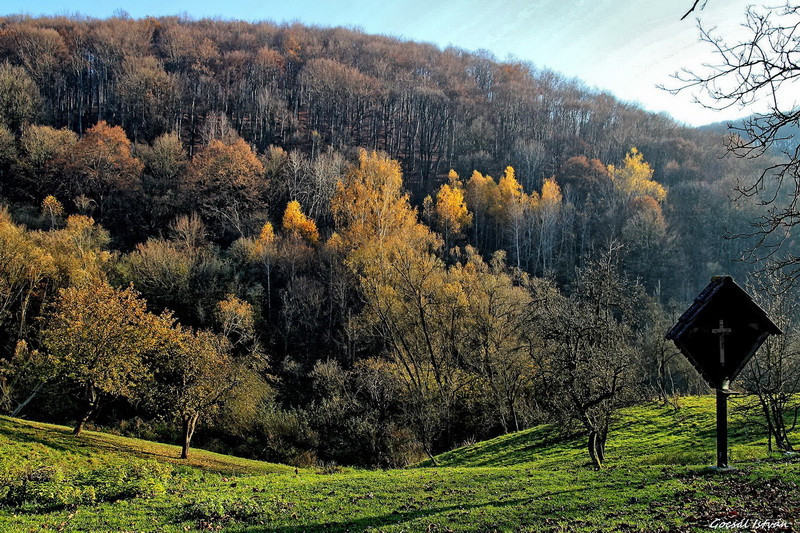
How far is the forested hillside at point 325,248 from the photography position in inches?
1179

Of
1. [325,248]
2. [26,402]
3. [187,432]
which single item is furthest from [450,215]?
[26,402]

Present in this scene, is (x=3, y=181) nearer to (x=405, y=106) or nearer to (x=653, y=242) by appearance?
(x=405, y=106)

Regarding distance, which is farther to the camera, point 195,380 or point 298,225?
point 298,225

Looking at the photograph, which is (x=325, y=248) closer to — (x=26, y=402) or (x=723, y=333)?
(x=26, y=402)

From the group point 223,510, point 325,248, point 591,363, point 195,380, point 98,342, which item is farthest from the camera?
point 325,248

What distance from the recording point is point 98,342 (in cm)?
2920

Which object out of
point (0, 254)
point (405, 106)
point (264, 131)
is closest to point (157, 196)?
point (0, 254)

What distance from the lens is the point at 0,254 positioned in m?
37.2

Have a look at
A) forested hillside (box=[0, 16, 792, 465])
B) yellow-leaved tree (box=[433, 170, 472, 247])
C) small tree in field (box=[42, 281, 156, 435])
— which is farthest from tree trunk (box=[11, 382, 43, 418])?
yellow-leaved tree (box=[433, 170, 472, 247])

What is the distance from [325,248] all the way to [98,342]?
27.6 m

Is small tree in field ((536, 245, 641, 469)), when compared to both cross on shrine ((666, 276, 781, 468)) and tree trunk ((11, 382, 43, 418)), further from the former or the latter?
tree trunk ((11, 382, 43, 418))

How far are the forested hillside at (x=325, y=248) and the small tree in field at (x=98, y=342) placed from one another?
0.16 metres

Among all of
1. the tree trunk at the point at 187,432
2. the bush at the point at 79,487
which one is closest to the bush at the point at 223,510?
the bush at the point at 79,487

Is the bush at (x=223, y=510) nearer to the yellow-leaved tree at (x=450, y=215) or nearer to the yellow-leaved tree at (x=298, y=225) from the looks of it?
the yellow-leaved tree at (x=298, y=225)
